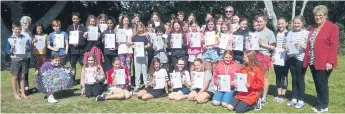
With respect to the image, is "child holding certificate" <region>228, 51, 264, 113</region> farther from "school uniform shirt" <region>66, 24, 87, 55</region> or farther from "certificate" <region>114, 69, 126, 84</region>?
"school uniform shirt" <region>66, 24, 87, 55</region>

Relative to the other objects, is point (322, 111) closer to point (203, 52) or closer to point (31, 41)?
point (203, 52)

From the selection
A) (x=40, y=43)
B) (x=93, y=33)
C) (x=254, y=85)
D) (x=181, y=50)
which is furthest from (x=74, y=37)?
(x=254, y=85)

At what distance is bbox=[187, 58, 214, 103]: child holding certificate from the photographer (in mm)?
8086

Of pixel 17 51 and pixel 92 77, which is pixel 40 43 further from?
pixel 92 77

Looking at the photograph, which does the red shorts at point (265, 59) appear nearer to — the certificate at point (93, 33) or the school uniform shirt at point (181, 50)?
the school uniform shirt at point (181, 50)

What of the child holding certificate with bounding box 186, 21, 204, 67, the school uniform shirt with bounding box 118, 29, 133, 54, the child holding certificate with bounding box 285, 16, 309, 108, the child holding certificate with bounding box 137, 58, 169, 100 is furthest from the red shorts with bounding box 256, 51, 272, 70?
the school uniform shirt with bounding box 118, 29, 133, 54

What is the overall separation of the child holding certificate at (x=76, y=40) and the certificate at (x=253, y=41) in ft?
12.4

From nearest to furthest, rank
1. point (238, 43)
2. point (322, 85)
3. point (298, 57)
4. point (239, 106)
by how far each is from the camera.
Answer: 1. point (322, 85)
2. point (239, 106)
3. point (298, 57)
4. point (238, 43)

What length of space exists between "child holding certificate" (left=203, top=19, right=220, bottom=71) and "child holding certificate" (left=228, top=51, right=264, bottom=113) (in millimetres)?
1138

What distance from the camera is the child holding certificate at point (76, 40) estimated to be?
29.2 ft

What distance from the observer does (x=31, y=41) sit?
28.3 feet

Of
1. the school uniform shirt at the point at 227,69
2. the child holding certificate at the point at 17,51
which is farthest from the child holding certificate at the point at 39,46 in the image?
the school uniform shirt at the point at 227,69

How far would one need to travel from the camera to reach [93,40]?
8.90 meters

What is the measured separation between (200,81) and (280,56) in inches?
67.6
